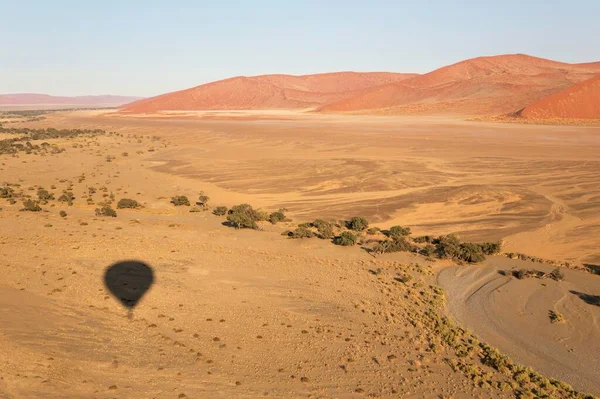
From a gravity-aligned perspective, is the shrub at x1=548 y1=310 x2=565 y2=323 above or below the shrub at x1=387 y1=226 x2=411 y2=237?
below

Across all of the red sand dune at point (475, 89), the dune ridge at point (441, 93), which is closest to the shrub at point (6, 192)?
the dune ridge at point (441, 93)

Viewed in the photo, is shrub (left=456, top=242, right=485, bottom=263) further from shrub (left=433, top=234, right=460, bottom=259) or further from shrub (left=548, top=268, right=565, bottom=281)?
shrub (left=548, top=268, right=565, bottom=281)

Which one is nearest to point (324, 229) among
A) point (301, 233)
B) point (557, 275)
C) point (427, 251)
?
point (301, 233)

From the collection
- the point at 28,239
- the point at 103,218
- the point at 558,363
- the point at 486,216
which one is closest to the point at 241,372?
the point at 558,363

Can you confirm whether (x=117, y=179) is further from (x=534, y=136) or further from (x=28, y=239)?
(x=534, y=136)

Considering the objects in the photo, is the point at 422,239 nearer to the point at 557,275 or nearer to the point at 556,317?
the point at 557,275

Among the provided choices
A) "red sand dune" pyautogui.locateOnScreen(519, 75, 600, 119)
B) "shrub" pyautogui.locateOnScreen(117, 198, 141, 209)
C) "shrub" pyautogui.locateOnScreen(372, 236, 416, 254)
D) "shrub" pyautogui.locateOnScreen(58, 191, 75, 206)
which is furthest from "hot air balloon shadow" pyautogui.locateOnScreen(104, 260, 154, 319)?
"red sand dune" pyautogui.locateOnScreen(519, 75, 600, 119)

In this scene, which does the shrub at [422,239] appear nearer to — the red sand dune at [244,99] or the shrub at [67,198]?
the shrub at [67,198]

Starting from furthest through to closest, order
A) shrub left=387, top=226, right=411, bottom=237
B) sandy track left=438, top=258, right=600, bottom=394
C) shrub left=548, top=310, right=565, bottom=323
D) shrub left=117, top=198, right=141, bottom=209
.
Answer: shrub left=117, top=198, right=141, bottom=209 < shrub left=387, top=226, right=411, bottom=237 < shrub left=548, top=310, right=565, bottom=323 < sandy track left=438, top=258, right=600, bottom=394
